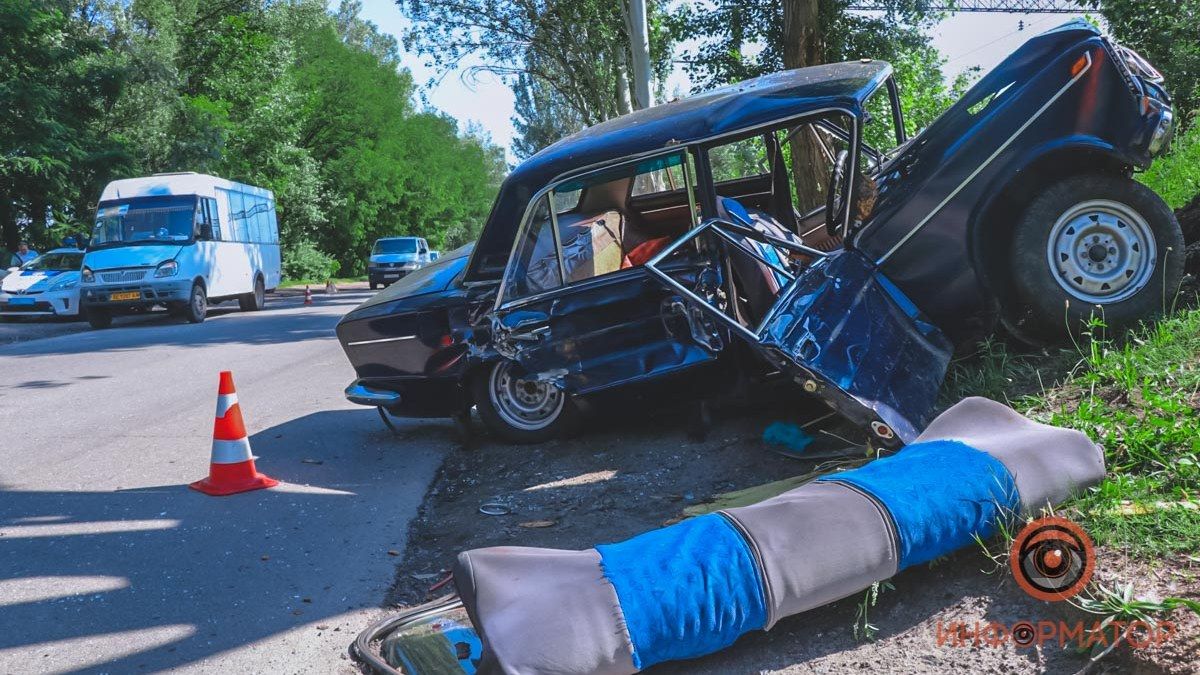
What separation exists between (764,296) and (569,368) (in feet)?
4.11

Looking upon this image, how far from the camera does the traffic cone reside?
596 cm

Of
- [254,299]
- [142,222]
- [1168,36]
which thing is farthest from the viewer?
[254,299]

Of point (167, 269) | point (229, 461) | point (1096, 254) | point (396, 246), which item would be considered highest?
point (1096, 254)

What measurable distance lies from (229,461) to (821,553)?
405 cm

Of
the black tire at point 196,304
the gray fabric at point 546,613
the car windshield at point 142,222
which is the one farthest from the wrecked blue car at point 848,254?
the car windshield at point 142,222

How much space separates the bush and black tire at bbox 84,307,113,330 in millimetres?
21166

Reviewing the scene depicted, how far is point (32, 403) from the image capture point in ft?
30.0

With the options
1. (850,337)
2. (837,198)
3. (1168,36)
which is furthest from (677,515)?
(1168,36)

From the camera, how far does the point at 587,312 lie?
5.88 metres

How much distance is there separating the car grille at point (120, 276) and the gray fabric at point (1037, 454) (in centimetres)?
1682

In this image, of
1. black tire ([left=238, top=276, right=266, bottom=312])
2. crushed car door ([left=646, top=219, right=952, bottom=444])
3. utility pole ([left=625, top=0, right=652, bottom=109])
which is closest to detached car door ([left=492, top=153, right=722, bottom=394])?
crushed car door ([left=646, top=219, right=952, bottom=444])

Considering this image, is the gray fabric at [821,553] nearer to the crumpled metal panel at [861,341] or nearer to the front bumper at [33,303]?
the crumpled metal panel at [861,341]

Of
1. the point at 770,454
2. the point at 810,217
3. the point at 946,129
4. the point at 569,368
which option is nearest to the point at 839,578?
the point at 770,454

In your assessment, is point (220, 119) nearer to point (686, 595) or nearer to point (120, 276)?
point (120, 276)
